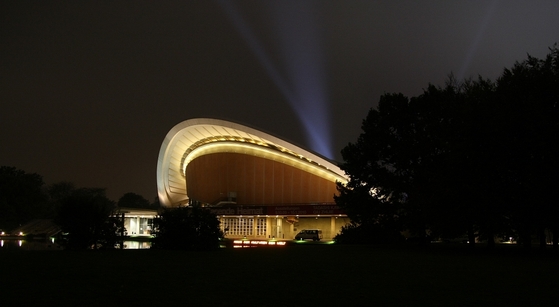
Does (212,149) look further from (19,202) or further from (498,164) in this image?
(498,164)

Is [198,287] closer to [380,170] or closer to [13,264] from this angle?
[13,264]

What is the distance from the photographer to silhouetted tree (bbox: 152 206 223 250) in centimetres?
2155

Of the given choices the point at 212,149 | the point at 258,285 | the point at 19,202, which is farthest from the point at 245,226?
the point at 258,285

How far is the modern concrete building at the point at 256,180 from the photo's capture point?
5116 cm

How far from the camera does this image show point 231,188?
5859cm

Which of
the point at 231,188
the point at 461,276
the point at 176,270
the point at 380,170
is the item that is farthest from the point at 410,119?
the point at 231,188

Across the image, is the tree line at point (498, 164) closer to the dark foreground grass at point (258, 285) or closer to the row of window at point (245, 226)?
the dark foreground grass at point (258, 285)

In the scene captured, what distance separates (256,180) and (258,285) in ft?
155

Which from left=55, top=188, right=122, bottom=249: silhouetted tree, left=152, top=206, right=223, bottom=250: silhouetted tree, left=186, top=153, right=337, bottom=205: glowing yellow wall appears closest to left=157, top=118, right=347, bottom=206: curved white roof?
left=186, top=153, right=337, bottom=205: glowing yellow wall

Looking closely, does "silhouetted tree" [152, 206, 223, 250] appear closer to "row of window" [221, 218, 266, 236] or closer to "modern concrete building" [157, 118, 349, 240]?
"modern concrete building" [157, 118, 349, 240]

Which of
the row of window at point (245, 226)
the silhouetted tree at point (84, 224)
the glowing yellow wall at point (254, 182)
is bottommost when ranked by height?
the row of window at point (245, 226)

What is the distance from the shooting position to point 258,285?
10.1 m

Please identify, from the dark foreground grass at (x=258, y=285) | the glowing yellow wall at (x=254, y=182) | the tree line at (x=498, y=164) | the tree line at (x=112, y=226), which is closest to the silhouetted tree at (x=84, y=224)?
the tree line at (x=112, y=226)

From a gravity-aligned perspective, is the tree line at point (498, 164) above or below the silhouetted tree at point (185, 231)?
above
